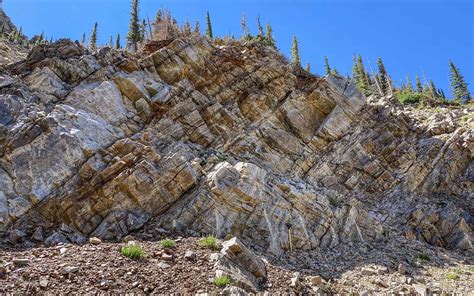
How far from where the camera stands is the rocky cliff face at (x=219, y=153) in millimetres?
16531

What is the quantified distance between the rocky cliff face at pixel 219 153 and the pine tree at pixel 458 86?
3729 cm

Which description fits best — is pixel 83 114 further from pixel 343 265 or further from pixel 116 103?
pixel 343 265

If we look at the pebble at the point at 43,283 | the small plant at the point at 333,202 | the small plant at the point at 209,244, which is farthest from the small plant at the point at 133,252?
the small plant at the point at 333,202

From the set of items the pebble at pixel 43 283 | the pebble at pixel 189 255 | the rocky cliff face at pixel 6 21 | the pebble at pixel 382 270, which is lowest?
the pebble at pixel 382 270

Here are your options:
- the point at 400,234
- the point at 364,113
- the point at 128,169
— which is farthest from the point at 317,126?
the point at 128,169

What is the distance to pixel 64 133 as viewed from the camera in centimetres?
1809

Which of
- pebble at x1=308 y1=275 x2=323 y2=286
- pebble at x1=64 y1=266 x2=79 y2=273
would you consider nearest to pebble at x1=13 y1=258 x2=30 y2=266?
pebble at x1=64 y1=266 x2=79 y2=273

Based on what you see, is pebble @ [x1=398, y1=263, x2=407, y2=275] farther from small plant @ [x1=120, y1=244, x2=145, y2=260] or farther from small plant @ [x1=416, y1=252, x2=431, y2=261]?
small plant @ [x1=120, y1=244, x2=145, y2=260]

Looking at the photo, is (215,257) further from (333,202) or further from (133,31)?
(133,31)

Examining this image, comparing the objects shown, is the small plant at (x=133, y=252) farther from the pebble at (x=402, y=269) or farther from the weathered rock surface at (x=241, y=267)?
the pebble at (x=402, y=269)

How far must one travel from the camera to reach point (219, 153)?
23438 millimetres

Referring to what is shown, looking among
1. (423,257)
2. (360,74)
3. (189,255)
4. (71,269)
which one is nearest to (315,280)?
(189,255)

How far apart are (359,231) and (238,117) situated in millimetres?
12454

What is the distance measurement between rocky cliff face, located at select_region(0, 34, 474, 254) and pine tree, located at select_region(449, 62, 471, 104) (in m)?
37.3
